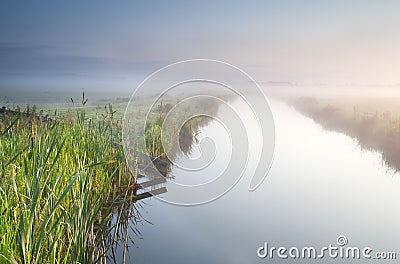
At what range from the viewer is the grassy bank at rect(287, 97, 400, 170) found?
515 cm

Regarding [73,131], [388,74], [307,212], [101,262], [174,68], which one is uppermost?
[388,74]

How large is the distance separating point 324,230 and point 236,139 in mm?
1179

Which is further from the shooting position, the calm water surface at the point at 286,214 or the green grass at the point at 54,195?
the calm water surface at the point at 286,214

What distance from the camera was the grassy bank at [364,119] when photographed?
5148 mm

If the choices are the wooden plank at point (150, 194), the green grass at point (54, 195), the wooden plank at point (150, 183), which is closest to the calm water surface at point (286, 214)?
the wooden plank at point (150, 194)

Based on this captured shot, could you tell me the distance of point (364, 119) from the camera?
242 inches

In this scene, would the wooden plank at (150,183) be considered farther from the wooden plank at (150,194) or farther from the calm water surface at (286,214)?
the calm water surface at (286,214)

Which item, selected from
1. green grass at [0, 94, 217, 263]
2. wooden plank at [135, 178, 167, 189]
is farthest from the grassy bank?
wooden plank at [135, 178, 167, 189]

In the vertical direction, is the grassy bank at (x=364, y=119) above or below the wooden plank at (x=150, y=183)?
above

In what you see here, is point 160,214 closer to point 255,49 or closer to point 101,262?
point 101,262

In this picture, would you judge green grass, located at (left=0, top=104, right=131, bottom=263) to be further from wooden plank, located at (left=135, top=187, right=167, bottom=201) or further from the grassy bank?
the grassy bank

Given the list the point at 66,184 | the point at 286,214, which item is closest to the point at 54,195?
the point at 66,184

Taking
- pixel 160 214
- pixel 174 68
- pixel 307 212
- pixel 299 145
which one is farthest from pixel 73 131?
pixel 299 145

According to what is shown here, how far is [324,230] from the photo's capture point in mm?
3080
